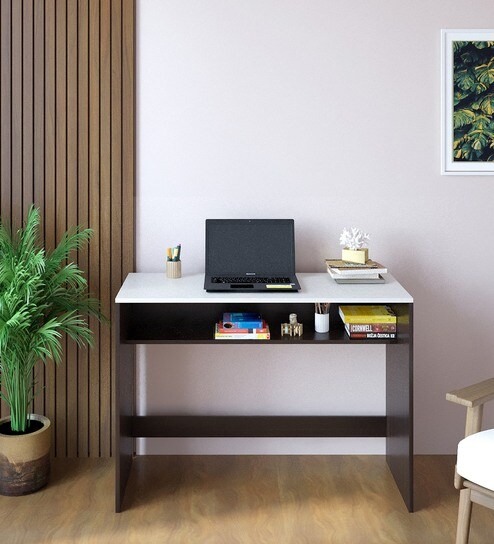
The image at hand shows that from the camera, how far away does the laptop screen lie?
130 inches

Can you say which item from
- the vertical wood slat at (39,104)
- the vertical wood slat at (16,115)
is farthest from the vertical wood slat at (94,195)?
the vertical wood slat at (16,115)

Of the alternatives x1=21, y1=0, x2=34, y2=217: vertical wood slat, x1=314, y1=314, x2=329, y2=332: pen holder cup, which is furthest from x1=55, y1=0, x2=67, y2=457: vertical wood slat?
x1=314, y1=314, x2=329, y2=332: pen holder cup

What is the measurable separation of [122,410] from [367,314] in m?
1.12

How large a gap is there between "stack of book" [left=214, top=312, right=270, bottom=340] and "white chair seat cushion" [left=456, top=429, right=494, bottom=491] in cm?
94

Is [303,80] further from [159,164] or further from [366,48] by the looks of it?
[159,164]

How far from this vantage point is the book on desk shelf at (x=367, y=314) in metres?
3.11

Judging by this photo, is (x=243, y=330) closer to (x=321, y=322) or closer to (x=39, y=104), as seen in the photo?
(x=321, y=322)

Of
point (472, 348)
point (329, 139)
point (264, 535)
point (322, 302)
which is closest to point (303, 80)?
point (329, 139)

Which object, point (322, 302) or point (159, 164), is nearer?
point (322, 302)

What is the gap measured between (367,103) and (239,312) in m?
1.14

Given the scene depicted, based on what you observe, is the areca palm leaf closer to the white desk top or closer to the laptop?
the white desk top

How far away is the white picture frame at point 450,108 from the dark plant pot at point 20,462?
7.27ft

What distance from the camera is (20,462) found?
3158 millimetres

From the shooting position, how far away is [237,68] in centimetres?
342
